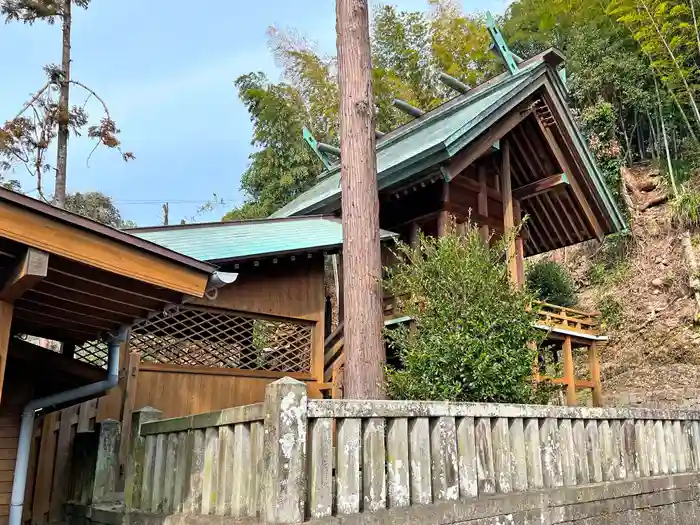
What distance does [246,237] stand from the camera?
8.45 m

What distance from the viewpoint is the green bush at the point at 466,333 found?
5215 millimetres

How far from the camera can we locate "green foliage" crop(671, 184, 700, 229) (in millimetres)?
17125

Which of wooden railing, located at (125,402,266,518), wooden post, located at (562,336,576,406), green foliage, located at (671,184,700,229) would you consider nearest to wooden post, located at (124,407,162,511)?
wooden railing, located at (125,402,266,518)

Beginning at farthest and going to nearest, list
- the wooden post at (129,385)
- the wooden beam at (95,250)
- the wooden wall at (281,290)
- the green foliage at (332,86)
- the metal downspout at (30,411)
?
the green foliage at (332,86) → the wooden wall at (281,290) → the wooden post at (129,385) → the metal downspout at (30,411) → the wooden beam at (95,250)

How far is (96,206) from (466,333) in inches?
870

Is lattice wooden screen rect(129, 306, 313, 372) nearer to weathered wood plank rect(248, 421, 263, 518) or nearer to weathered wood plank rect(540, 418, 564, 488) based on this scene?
weathered wood plank rect(248, 421, 263, 518)

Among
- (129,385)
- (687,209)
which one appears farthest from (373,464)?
(687,209)

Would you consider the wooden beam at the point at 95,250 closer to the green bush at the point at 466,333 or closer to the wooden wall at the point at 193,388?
the green bush at the point at 466,333

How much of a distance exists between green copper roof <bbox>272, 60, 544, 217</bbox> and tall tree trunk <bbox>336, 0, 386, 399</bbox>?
2403mm

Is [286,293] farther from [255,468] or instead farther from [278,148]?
[278,148]

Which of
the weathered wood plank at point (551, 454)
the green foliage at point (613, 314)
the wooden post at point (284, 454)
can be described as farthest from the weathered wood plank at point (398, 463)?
the green foliage at point (613, 314)

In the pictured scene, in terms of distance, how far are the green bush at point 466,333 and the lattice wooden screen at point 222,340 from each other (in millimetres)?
2596

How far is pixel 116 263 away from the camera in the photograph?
135 inches

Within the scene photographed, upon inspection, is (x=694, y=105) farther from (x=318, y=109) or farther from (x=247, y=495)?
(x=247, y=495)
